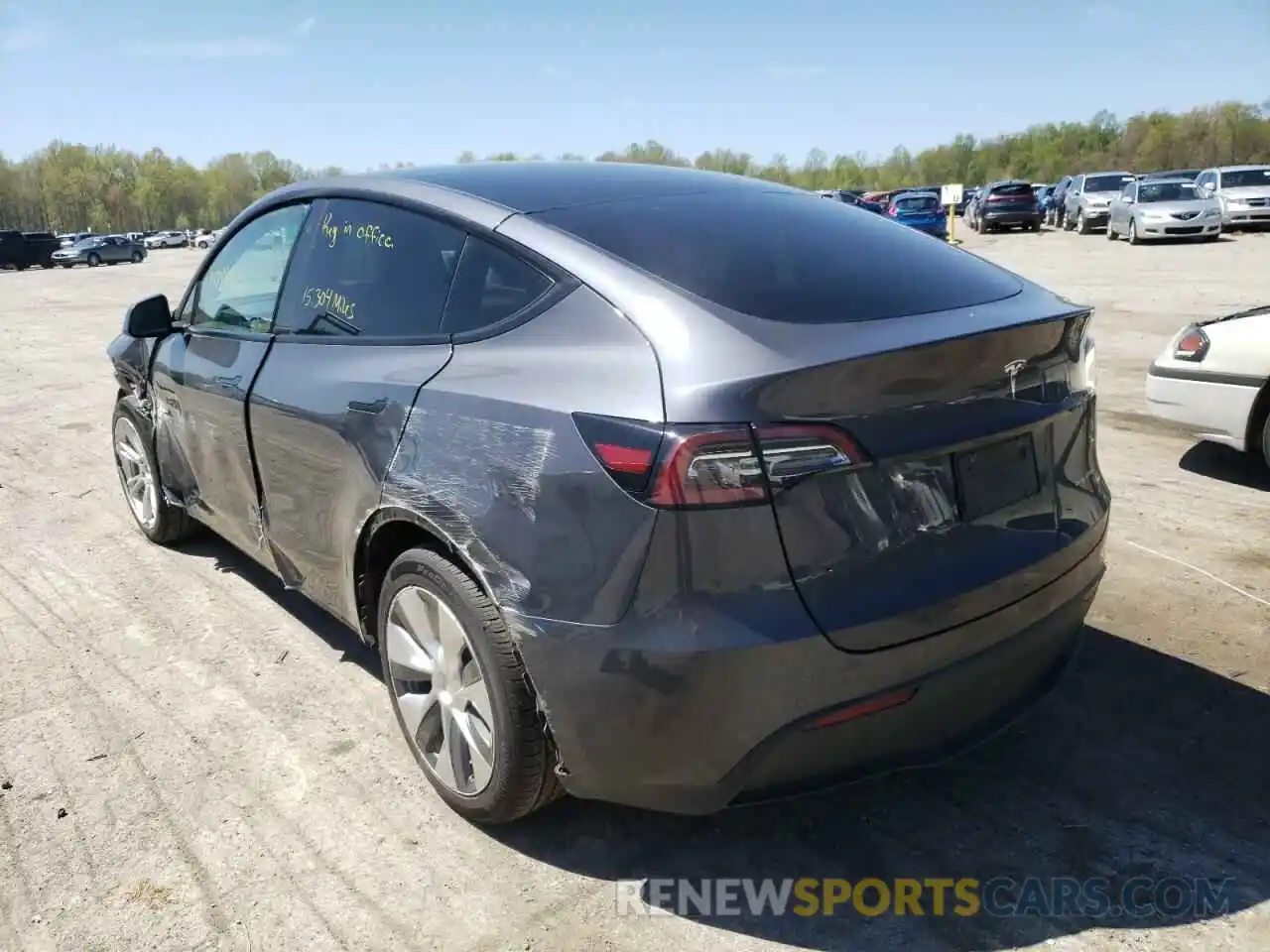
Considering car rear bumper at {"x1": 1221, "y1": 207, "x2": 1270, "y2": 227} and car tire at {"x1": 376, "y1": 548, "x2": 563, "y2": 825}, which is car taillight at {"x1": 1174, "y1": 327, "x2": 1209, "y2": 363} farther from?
car rear bumper at {"x1": 1221, "y1": 207, "x2": 1270, "y2": 227}

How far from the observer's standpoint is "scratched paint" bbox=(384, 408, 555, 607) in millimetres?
2256

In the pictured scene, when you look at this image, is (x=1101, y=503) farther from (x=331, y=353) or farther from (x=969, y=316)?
(x=331, y=353)

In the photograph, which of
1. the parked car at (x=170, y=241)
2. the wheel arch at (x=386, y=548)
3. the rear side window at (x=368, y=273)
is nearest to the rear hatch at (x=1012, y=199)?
the rear side window at (x=368, y=273)

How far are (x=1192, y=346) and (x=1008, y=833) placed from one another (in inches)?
158

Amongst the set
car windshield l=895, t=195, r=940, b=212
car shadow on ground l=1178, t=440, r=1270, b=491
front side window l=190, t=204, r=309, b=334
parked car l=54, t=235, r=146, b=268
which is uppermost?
front side window l=190, t=204, r=309, b=334

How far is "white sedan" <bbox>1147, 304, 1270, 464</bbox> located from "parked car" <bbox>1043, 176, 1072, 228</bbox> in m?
32.3

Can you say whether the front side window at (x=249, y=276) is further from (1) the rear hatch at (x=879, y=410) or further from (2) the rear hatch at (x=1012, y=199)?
(2) the rear hatch at (x=1012, y=199)

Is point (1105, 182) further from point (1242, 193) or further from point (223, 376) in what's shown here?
point (223, 376)

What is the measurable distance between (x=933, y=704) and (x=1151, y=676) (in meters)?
1.55

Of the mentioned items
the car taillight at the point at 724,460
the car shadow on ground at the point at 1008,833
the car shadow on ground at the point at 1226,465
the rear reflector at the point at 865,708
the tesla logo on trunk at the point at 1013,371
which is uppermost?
the tesla logo on trunk at the point at 1013,371

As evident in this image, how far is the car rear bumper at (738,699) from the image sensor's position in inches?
80.0

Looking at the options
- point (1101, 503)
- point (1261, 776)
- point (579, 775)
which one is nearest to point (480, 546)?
point (579, 775)

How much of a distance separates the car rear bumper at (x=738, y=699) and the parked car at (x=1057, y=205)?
36402mm

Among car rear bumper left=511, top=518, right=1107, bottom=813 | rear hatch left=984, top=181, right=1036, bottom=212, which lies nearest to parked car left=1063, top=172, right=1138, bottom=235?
rear hatch left=984, top=181, right=1036, bottom=212
